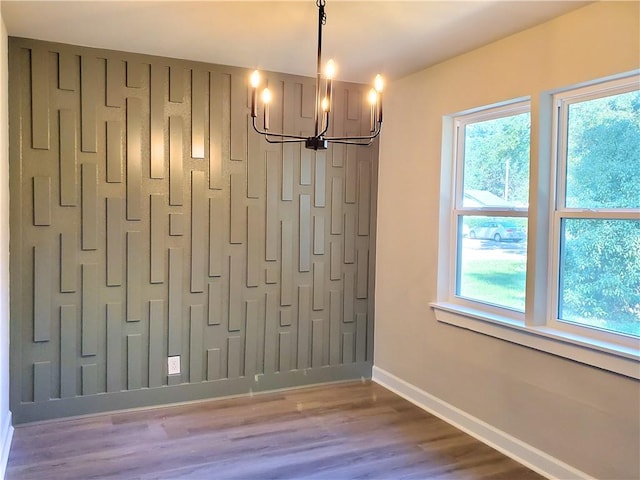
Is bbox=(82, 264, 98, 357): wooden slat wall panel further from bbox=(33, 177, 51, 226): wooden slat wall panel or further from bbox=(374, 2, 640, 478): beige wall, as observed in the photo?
bbox=(374, 2, 640, 478): beige wall

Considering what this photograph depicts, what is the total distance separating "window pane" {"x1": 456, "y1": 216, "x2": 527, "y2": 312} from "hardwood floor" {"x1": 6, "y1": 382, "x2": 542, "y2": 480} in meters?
0.87

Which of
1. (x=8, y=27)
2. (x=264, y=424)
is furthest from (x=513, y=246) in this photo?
(x=8, y=27)

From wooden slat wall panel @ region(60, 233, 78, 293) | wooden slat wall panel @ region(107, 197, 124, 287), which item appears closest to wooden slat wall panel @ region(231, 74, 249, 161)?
wooden slat wall panel @ region(107, 197, 124, 287)

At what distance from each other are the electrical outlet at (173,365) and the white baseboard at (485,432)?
155cm

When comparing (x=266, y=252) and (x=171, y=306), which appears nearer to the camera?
(x=171, y=306)

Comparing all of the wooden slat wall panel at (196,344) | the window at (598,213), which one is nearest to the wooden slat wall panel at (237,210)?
the wooden slat wall panel at (196,344)

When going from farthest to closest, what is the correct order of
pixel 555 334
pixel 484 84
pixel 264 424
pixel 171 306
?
1. pixel 171 306
2. pixel 264 424
3. pixel 484 84
4. pixel 555 334

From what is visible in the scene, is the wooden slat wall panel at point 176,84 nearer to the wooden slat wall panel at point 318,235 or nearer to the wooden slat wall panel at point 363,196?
the wooden slat wall panel at point 318,235

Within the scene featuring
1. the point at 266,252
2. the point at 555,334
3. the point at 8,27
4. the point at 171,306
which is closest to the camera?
the point at 555,334

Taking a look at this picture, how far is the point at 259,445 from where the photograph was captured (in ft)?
9.67

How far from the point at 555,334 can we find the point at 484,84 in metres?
1.49

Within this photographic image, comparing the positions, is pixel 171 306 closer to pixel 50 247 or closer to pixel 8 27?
pixel 50 247

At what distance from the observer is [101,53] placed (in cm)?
321

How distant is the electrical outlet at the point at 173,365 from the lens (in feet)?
11.4
